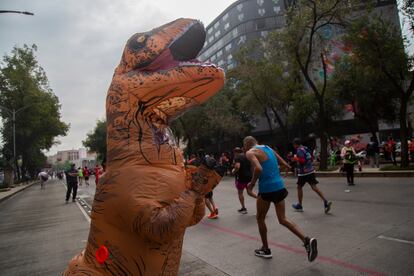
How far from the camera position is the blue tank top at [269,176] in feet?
14.7

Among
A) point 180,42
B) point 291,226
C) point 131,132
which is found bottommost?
point 291,226

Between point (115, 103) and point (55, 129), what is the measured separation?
45.3 metres

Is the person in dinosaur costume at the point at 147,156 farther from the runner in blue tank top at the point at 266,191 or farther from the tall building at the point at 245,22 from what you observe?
the tall building at the point at 245,22

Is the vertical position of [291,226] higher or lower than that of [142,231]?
lower

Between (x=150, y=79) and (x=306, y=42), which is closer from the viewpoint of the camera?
(x=150, y=79)

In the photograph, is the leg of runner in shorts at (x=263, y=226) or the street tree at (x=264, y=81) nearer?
the leg of runner in shorts at (x=263, y=226)

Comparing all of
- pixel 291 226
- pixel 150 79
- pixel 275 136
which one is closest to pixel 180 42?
pixel 150 79

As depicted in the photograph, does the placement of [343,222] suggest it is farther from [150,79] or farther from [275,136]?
Result: [275,136]

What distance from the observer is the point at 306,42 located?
59.3 feet

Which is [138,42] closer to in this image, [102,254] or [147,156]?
[147,156]

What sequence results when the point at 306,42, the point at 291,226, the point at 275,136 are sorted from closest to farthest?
the point at 291,226, the point at 306,42, the point at 275,136

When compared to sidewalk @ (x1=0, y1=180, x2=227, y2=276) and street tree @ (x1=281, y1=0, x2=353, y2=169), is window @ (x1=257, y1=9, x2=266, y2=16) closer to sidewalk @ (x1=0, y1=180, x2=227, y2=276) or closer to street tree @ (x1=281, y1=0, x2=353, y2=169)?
street tree @ (x1=281, y1=0, x2=353, y2=169)

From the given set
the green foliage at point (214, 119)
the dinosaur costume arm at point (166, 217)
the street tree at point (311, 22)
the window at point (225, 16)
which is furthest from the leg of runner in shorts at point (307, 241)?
the window at point (225, 16)

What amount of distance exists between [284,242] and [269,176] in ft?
4.21
